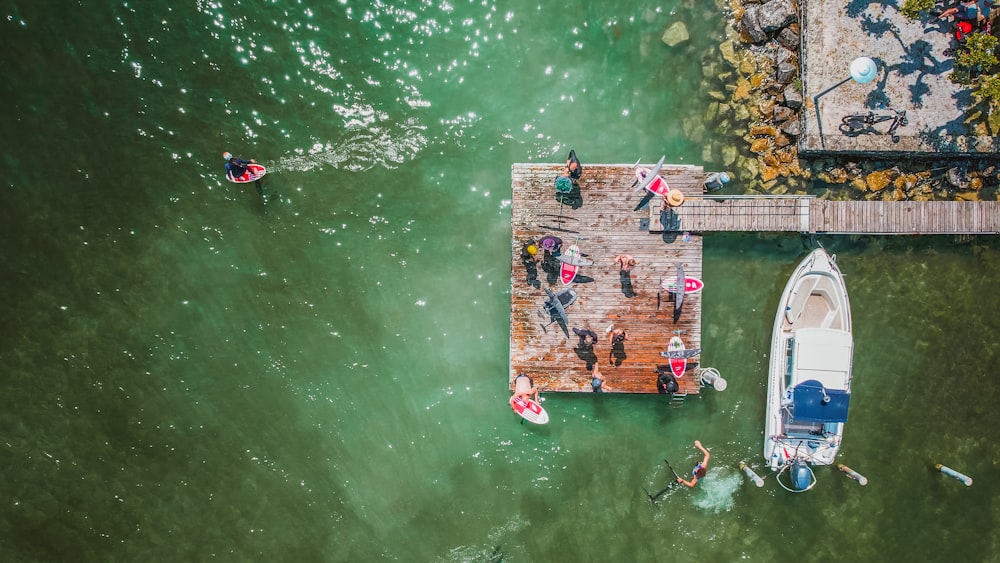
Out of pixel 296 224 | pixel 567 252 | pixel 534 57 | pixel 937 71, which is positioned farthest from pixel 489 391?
pixel 937 71

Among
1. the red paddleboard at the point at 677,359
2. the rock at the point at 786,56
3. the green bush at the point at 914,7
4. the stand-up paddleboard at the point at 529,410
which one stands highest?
the green bush at the point at 914,7

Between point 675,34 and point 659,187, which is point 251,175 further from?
point 675,34

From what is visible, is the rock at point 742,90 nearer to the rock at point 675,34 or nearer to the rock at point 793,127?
the rock at point 793,127

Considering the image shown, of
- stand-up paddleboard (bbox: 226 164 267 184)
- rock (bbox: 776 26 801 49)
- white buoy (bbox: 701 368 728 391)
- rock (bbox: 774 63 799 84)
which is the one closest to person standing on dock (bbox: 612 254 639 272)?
white buoy (bbox: 701 368 728 391)

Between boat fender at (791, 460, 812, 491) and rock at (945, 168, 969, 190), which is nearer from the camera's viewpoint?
boat fender at (791, 460, 812, 491)

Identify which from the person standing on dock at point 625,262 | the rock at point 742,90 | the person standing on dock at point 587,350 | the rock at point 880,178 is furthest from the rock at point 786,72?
the person standing on dock at point 587,350

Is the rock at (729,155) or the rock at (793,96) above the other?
the rock at (793,96)

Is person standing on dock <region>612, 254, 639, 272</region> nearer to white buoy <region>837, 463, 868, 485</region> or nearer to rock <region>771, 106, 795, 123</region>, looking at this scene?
rock <region>771, 106, 795, 123</region>

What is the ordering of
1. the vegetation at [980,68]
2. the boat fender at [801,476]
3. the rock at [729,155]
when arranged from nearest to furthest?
the vegetation at [980,68] → the boat fender at [801,476] → the rock at [729,155]
